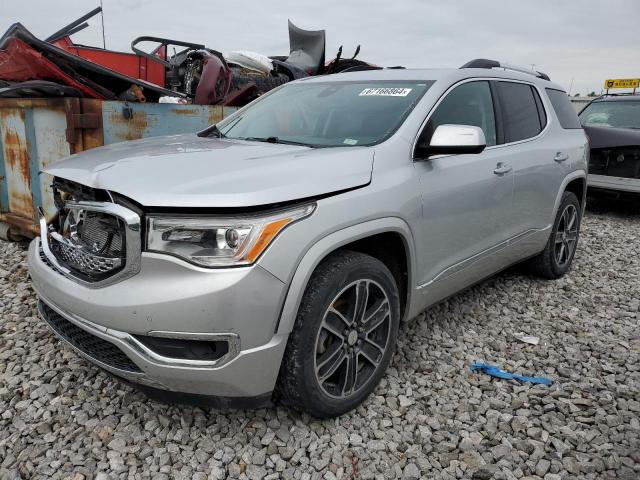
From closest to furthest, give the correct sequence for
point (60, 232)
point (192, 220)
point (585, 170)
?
point (192, 220), point (60, 232), point (585, 170)

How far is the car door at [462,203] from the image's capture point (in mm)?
2674

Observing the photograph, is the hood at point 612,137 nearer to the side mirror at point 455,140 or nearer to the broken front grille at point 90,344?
the side mirror at point 455,140

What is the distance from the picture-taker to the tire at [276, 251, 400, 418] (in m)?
2.10

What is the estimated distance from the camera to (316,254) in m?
2.02

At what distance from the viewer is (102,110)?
3.72 m

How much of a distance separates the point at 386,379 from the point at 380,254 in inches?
29.1

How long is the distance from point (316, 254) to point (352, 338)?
0.56 m

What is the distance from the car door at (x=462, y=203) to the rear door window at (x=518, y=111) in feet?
0.58

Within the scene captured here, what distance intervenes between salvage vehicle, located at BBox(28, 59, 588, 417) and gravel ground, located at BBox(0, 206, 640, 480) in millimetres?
212

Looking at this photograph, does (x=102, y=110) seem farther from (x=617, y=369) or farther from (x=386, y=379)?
(x=617, y=369)

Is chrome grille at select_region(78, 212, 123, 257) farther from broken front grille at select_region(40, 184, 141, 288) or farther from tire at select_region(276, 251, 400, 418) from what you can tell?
tire at select_region(276, 251, 400, 418)

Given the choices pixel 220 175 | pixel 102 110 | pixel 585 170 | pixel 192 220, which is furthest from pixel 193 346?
pixel 585 170

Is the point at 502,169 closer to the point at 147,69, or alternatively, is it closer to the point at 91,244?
the point at 91,244

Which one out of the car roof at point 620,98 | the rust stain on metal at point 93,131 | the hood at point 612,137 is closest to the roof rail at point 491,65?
the rust stain on metal at point 93,131
